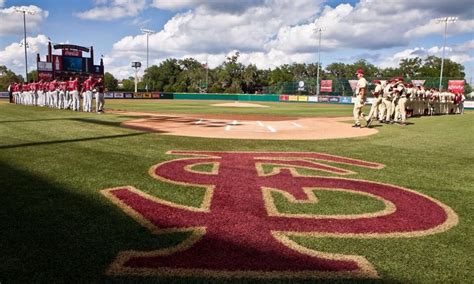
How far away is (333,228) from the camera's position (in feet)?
12.0

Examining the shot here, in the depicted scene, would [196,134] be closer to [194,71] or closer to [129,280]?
[129,280]

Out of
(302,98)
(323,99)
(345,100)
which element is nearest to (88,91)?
(345,100)

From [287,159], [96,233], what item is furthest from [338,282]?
[287,159]

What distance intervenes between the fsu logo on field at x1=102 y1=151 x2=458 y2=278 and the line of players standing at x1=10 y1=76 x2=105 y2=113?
16.4 metres

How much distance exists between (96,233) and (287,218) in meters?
1.88

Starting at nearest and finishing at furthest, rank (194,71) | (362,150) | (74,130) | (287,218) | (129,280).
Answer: (129,280)
(287,218)
(362,150)
(74,130)
(194,71)

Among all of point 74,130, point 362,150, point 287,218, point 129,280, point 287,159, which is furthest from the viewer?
point 74,130

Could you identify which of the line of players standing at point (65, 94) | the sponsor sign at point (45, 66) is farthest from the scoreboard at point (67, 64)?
the line of players standing at point (65, 94)

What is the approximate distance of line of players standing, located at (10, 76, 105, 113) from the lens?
2105 centimetres

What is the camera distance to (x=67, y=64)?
5100cm

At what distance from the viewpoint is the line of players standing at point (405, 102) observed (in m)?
16.6

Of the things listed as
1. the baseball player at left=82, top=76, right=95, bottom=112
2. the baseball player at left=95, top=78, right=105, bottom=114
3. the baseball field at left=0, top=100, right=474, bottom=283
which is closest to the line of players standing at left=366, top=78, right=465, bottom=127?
the baseball field at left=0, top=100, right=474, bottom=283

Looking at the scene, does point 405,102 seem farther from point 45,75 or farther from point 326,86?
point 45,75

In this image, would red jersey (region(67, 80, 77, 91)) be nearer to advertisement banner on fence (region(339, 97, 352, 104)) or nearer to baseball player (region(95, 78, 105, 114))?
baseball player (region(95, 78, 105, 114))
